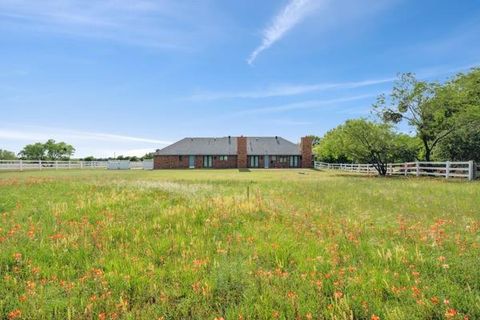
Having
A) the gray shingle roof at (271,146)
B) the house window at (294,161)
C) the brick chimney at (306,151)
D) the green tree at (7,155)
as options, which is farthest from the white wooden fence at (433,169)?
the green tree at (7,155)

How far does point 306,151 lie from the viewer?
219 ft

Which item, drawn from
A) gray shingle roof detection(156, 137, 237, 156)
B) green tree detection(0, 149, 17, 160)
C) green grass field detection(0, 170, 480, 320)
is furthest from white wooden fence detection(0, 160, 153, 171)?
green tree detection(0, 149, 17, 160)

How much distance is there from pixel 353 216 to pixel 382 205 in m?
3.18

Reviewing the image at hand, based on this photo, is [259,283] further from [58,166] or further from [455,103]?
[58,166]

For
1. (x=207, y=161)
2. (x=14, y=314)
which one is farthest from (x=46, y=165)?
(x=14, y=314)

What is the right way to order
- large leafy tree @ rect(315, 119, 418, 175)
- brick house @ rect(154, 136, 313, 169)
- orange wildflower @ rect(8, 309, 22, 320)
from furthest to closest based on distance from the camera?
brick house @ rect(154, 136, 313, 169), large leafy tree @ rect(315, 119, 418, 175), orange wildflower @ rect(8, 309, 22, 320)

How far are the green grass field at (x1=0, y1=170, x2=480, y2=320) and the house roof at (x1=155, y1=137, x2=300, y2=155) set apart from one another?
57.0 metres

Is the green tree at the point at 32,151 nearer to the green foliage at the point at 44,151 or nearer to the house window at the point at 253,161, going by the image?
the green foliage at the point at 44,151

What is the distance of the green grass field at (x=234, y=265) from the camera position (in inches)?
157

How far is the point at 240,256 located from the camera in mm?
5613

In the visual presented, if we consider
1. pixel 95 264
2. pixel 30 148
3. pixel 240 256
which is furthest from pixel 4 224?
pixel 30 148

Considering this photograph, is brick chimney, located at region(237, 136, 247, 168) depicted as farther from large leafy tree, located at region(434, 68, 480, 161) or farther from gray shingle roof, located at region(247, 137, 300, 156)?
large leafy tree, located at region(434, 68, 480, 161)

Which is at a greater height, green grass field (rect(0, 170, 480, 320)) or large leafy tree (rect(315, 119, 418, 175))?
large leafy tree (rect(315, 119, 418, 175))

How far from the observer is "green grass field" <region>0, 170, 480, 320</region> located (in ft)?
13.1
